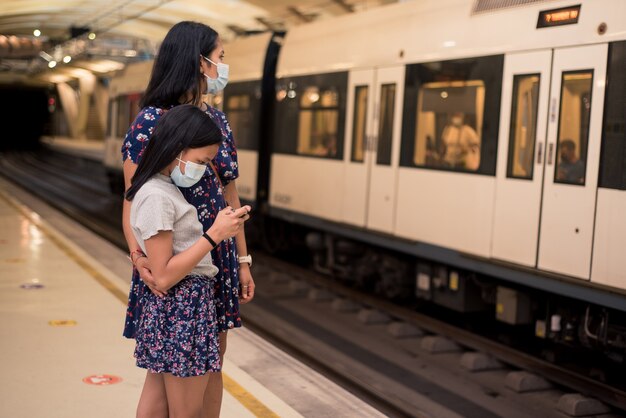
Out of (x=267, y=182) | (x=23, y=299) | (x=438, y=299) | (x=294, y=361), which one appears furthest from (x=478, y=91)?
(x=267, y=182)

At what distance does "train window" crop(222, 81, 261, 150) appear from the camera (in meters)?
14.2

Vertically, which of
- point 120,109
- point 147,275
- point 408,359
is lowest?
point 408,359

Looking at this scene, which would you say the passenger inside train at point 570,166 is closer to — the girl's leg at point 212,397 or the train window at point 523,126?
the train window at point 523,126

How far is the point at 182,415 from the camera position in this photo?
3.62 meters

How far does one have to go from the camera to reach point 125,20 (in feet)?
97.9

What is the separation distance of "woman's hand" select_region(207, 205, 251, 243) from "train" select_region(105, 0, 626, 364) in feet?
14.3

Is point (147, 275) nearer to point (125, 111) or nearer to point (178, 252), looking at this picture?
point (178, 252)

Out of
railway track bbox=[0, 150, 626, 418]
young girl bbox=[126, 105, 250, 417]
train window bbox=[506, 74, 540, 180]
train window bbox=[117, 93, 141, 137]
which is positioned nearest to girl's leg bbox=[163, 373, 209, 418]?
young girl bbox=[126, 105, 250, 417]

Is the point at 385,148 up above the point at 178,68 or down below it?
below

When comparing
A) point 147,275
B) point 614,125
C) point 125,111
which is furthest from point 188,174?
point 125,111

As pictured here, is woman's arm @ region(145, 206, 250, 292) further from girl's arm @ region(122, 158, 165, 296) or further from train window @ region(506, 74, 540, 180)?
train window @ region(506, 74, 540, 180)

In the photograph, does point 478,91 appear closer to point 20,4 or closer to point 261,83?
point 261,83

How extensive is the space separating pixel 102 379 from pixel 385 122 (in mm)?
5563

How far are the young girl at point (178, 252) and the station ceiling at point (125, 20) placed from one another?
1583 cm
